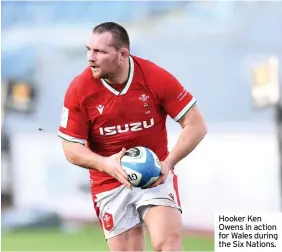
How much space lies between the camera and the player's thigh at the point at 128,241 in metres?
6.87

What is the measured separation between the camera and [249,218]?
26.3ft

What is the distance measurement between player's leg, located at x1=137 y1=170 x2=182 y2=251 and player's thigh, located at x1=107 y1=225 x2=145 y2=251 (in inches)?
8.6

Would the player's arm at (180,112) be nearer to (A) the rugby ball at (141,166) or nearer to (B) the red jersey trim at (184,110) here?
(B) the red jersey trim at (184,110)

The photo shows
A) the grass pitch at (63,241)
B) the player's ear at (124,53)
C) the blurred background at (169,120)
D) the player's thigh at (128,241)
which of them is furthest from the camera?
the grass pitch at (63,241)

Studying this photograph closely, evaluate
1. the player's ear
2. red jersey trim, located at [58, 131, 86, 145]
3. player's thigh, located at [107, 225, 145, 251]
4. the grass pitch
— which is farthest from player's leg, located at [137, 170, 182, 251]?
the grass pitch

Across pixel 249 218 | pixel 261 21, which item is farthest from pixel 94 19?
pixel 249 218

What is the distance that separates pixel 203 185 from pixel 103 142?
4627mm

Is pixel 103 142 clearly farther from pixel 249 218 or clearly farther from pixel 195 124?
pixel 249 218

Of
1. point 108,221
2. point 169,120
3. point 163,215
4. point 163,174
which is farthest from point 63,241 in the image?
point 163,174

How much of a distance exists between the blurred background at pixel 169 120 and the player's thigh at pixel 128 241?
397 cm

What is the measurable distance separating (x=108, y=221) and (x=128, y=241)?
22 cm

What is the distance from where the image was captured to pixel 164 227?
6.43 metres

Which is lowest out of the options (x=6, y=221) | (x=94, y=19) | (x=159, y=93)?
(x=6, y=221)

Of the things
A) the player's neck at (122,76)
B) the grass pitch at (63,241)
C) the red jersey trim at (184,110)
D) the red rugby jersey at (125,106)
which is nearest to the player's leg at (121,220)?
the red rugby jersey at (125,106)
